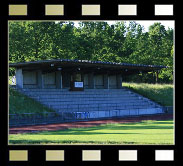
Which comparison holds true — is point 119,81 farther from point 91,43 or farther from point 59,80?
point 59,80

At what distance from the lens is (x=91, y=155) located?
12.8ft

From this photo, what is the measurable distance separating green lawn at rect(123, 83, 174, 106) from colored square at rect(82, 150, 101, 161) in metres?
32.8

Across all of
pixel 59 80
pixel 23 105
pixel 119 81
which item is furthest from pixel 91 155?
pixel 119 81

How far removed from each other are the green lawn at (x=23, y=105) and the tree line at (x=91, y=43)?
47.1 ft

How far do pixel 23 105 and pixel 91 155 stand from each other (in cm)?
2295

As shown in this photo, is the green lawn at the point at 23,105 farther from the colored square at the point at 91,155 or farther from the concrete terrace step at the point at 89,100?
the colored square at the point at 91,155

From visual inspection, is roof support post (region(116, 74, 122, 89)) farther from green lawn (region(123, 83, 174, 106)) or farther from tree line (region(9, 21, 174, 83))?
tree line (region(9, 21, 174, 83))

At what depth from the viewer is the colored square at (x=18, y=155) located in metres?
3.80

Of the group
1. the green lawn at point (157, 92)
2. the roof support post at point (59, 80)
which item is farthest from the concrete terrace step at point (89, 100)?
the roof support post at point (59, 80)
